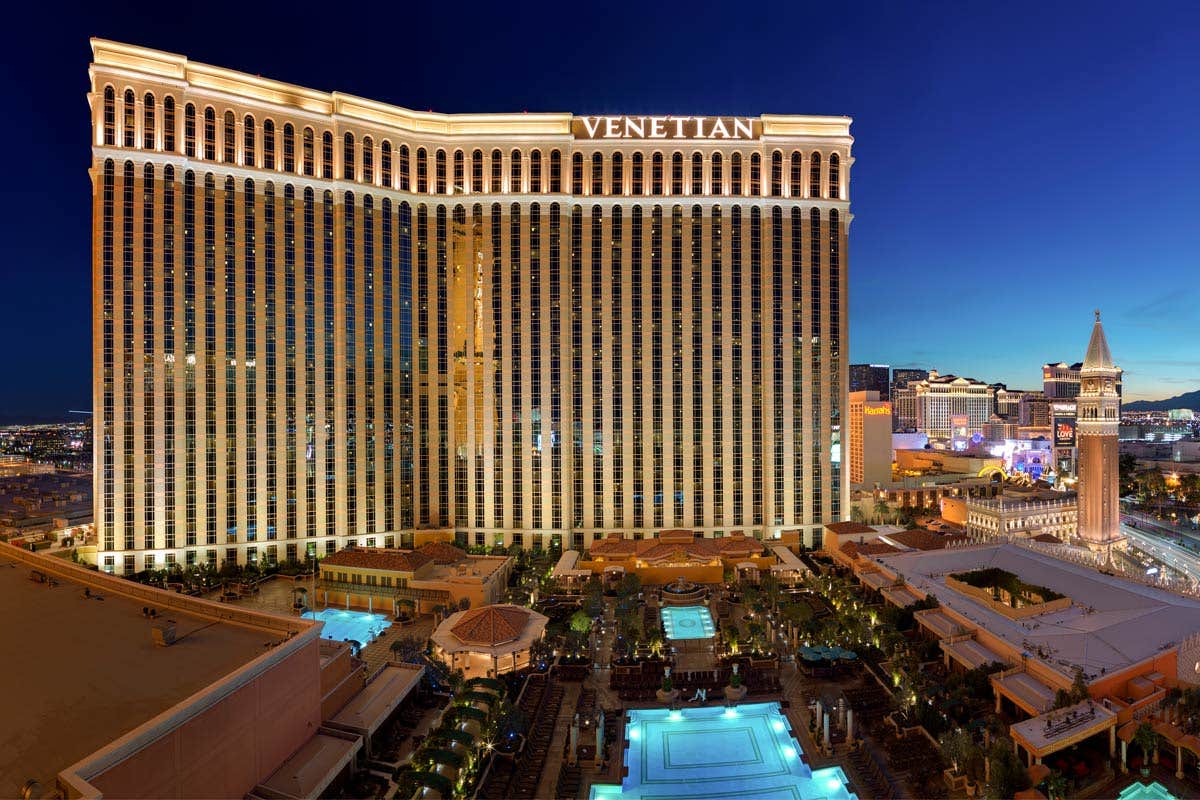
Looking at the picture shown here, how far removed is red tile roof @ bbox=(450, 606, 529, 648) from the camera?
1324 inches

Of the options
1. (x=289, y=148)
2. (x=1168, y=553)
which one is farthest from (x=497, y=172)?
(x=1168, y=553)

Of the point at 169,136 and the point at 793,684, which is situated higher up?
the point at 169,136

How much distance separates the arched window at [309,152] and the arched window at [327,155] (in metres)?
0.91

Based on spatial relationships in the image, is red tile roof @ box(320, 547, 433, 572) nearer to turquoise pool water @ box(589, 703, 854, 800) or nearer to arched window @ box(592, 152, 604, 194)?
turquoise pool water @ box(589, 703, 854, 800)

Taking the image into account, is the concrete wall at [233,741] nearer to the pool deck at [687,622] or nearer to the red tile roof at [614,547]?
the pool deck at [687,622]

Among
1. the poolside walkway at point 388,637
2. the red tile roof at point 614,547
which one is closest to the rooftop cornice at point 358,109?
the red tile roof at point 614,547

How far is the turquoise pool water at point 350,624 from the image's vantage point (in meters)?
40.8

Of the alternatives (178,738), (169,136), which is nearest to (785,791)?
(178,738)

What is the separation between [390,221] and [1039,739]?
218 ft

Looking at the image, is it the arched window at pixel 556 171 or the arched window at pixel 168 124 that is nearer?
the arched window at pixel 168 124

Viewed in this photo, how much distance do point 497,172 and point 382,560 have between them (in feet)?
142

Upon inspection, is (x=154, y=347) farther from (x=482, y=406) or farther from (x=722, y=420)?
(x=722, y=420)

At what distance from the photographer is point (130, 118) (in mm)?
52312

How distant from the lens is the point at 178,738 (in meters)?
17.4
